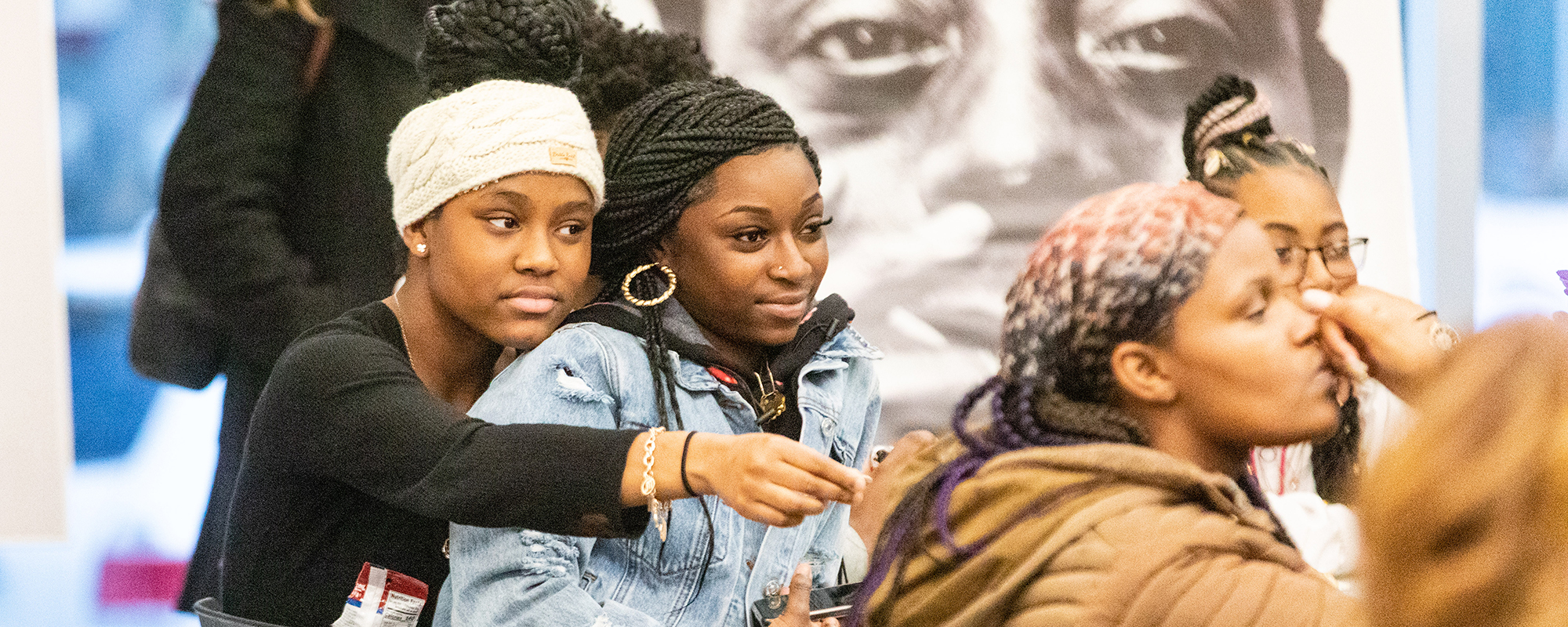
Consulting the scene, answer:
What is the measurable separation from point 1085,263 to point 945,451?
0.27m

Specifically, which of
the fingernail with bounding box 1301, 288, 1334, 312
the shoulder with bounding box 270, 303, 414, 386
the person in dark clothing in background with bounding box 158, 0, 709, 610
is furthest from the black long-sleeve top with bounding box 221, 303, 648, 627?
the fingernail with bounding box 1301, 288, 1334, 312

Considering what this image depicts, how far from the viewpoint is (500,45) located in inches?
77.8

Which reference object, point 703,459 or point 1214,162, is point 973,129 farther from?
point 703,459

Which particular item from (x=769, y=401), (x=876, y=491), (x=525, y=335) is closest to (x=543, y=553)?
(x=525, y=335)

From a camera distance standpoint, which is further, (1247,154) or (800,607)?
(1247,154)

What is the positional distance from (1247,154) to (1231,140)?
0.06 meters

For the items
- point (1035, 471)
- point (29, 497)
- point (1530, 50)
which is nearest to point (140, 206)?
point (29, 497)

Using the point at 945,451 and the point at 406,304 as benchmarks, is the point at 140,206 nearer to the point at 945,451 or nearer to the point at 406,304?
the point at 406,304

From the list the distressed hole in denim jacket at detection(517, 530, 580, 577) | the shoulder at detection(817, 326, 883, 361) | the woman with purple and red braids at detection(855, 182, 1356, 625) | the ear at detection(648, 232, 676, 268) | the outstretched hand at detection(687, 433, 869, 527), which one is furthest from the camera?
the shoulder at detection(817, 326, 883, 361)

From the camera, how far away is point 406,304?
191 cm

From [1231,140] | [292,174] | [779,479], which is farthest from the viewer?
[292,174]

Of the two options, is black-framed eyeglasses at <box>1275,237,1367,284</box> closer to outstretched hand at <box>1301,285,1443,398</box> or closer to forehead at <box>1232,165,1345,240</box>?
forehead at <box>1232,165,1345,240</box>

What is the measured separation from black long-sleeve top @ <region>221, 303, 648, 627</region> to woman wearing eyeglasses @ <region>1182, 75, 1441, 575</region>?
98 centimetres

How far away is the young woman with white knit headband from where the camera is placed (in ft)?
5.67
